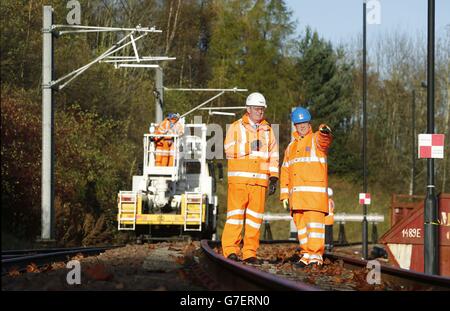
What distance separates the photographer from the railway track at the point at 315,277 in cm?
759

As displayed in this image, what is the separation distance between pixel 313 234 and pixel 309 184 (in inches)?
24.9

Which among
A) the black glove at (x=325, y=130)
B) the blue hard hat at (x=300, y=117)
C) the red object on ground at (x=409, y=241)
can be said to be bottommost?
the red object on ground at (x=409, y=241)

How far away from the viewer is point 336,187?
212 feet

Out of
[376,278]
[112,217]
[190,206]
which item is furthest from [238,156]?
[112,217]

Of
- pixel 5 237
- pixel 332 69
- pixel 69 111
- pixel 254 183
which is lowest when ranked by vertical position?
pixel 5 237

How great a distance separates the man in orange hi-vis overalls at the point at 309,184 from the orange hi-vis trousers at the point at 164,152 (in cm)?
1395

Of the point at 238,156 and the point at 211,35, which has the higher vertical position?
the point at 211,35

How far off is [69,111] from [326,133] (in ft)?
93.7

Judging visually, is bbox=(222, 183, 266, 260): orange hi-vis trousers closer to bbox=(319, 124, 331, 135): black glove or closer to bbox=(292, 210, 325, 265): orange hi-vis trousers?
bbox=(292, 210, 325, 265): orange hi-vis trousers

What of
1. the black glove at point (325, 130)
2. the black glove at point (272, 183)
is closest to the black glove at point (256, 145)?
the black glove at point (272, 183)

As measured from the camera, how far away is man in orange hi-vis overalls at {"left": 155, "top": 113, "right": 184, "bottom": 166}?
25.8m

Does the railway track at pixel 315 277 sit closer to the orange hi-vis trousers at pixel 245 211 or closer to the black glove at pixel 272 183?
the orange hi-vis trousers at pixel 245 211

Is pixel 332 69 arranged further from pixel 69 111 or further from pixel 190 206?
pixel 190 206
